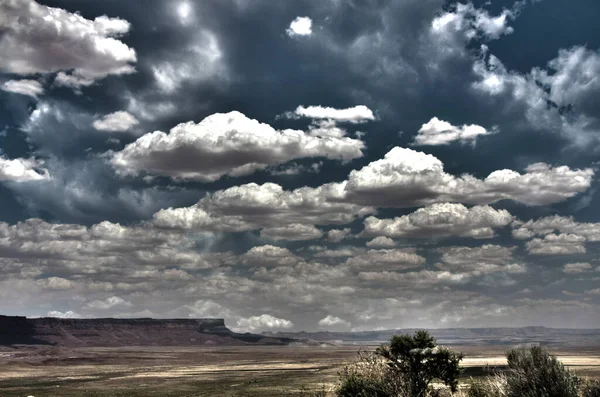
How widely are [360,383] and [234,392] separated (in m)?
75.6

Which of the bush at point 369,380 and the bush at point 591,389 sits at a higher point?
the bush at point 591,389

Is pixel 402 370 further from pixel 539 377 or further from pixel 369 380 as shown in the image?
pixel 539 377

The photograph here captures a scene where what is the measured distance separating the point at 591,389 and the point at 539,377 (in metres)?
2.43

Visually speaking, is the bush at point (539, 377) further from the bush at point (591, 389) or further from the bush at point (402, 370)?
the bush at point (402, 370)

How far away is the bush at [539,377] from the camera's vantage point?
91.1ft

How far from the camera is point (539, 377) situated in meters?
28.9

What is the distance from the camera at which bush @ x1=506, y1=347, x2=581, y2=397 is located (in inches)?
1093

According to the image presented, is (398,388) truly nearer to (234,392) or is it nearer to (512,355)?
(512,355)

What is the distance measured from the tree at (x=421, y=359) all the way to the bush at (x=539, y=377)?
55.6ft

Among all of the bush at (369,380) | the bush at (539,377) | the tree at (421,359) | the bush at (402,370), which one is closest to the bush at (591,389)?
the bush at (539,377)

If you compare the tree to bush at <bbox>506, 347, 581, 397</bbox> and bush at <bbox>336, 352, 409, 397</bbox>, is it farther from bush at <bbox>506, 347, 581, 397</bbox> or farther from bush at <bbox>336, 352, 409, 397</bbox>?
bush at <bbox>506, 347, 581, 397</bbox>

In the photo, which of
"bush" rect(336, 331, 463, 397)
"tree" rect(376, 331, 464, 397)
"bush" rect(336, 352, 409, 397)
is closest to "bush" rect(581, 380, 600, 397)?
"bush" rect(336, 331, 463, 397)

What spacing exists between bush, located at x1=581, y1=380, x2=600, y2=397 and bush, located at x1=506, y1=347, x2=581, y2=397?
0.42m

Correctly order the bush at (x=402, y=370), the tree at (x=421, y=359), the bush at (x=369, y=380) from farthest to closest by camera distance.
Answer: the tree at (x=421, y=359) → the bush at (x=402, y=370) → the bush at (x=369, y=380)
